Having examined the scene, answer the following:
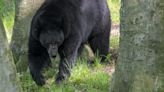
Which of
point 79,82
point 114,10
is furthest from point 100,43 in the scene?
point 114,10

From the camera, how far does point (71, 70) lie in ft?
21.2

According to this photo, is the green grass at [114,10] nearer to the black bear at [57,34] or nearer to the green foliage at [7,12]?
the green foliage at [7,12]

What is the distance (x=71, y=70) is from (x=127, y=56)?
2.48 m

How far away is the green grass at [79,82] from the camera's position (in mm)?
5871

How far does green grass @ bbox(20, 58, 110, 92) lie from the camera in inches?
231

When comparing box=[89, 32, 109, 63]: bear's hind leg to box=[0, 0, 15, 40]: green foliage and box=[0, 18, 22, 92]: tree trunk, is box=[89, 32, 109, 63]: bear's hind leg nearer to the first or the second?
box=[0, 0, 15, 40]: green foliage

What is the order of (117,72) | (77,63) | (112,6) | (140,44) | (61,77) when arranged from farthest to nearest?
(112,6), (77,63), (61,77), (117,72), (140,44)

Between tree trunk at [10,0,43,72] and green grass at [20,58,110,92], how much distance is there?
314 mm

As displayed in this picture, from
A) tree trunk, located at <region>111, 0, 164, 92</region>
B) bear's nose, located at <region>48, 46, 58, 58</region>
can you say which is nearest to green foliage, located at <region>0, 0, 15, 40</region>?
bear's nose, located at <region>48, 46, 58, 58</region>

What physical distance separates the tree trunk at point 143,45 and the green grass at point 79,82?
1.72m

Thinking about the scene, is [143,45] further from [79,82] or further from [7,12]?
[7,12]

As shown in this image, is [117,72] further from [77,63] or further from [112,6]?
[112,6]

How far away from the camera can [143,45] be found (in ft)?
12.7

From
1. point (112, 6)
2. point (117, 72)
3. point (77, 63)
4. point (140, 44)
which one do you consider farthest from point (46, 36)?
point (112, 6)
